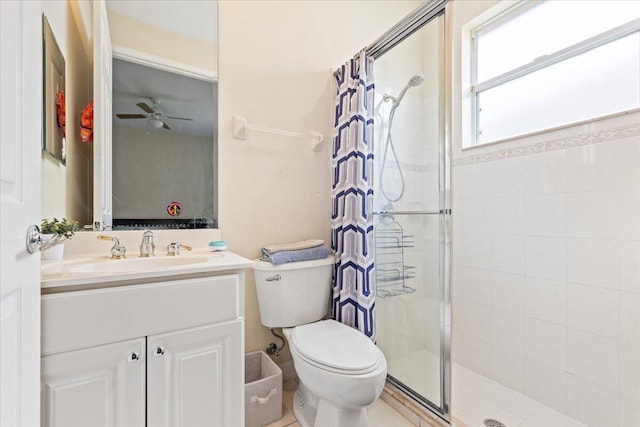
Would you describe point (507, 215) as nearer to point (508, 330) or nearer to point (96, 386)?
point (508, 330)

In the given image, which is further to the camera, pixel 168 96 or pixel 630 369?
pixel 168 96

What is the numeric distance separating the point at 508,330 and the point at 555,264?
467 mm

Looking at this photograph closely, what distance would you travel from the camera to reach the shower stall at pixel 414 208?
4.23ft

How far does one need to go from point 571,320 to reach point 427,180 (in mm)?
1008

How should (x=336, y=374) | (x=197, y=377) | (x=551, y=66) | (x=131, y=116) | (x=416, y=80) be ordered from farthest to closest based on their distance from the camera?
(x=551, y=66) < (x=416, y=80) < (x=131, y=116) < (x=336, y=374) < (x=197, y=377)

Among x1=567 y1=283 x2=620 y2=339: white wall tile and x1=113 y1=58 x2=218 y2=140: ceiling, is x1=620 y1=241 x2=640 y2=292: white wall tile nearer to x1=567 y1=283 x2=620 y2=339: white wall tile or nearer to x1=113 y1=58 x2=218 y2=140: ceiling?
x1=567 y1=283 x2=620 y2=339: white wall tile

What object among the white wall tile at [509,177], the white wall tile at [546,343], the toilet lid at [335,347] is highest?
the white wall tile at [509,177]

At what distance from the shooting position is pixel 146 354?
0.91 m

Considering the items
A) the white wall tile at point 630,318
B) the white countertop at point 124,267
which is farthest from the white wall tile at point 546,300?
the white countertop at point 124,267

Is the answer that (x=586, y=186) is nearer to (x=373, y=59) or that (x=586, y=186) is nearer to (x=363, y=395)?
(x=373, y=59)

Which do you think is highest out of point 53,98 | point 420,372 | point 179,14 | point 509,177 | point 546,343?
point 179,14

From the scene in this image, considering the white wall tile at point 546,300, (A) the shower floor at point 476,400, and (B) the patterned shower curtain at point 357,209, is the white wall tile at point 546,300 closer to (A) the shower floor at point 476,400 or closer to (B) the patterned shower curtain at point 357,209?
(A) the shower floor at point 476,400

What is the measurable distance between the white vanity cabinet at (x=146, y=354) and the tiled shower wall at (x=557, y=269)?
4.91 feet

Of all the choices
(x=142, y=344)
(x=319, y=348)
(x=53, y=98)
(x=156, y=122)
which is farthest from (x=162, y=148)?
(x=319, y=348)
